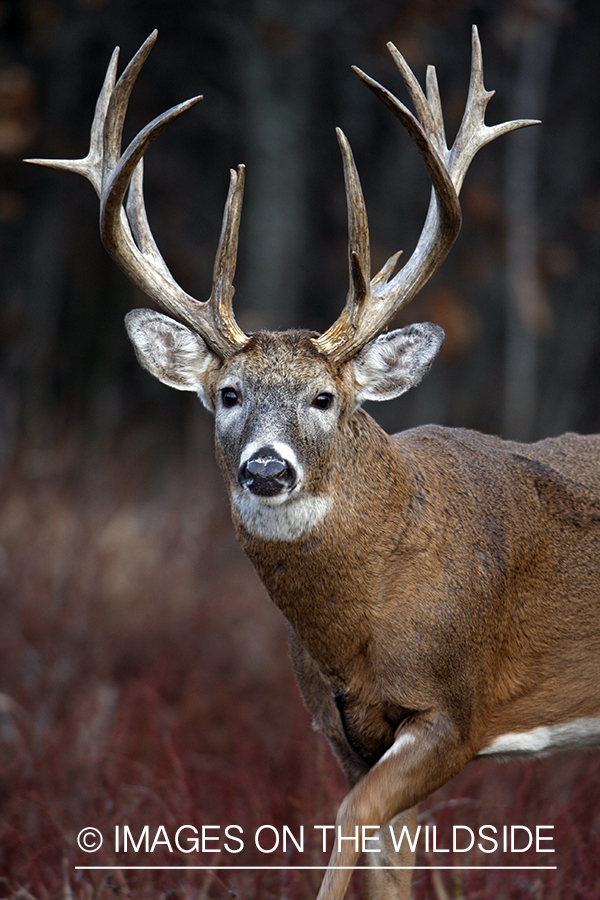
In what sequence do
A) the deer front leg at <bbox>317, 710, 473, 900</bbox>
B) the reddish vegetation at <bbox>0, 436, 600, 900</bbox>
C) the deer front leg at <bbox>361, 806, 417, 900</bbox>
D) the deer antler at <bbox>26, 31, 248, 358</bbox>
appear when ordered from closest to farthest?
the deer front leg at <bbox>317, 710, 473, 900</bbox>, the deer antler at <bbox>26, 31, 248, 358</bbox>, the deer front leg at <bbox>361, 806, 417, 900</bbox>, the reddish vegetation at <bbox>0, 436, 600, 900</bbox>

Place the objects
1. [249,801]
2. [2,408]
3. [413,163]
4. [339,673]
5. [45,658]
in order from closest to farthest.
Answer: [339,673] → [249,801] → [45,658] → [2,408] → [413,163]

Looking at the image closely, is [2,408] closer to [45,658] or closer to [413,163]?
[45,658]

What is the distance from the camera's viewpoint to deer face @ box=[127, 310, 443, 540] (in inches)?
137

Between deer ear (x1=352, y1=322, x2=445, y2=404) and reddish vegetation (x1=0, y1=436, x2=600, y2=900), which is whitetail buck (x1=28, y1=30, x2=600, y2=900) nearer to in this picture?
deer ear (x1=352, y1=322, x2=445, y2=404)

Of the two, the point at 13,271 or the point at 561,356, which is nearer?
the point at 13,271

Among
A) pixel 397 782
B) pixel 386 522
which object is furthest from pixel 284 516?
pixel 397 782

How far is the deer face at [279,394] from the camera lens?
349 cm

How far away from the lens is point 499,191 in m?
16.3

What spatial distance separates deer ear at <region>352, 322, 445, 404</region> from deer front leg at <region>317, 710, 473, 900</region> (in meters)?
1.12

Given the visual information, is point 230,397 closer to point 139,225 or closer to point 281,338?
point 281,338

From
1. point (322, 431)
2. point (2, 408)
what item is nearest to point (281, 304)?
point (2, 408)

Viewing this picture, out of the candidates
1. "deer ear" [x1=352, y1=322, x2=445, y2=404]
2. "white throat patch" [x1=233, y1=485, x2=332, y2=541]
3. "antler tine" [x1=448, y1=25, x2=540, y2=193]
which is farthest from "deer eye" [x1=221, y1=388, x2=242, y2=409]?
"antler tine" [x1=448, y1=25, x2=540, y2=193]

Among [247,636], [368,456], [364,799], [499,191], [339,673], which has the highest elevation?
[499,191]

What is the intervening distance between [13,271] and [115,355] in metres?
1.73
